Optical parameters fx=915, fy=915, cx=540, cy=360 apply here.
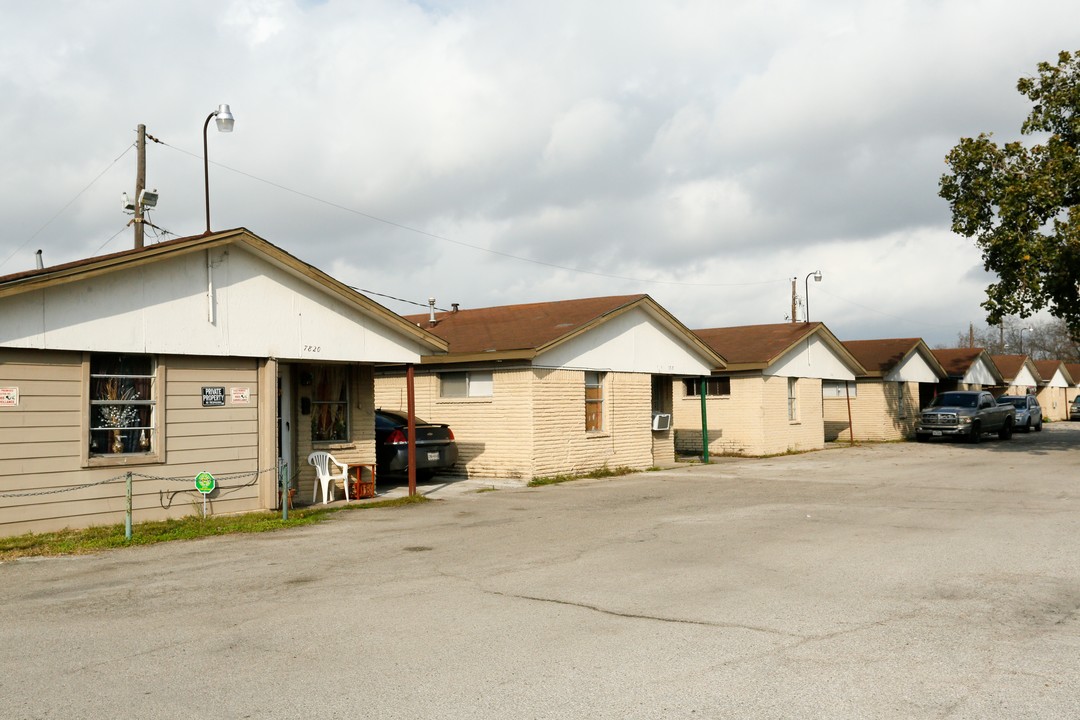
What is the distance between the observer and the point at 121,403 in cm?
1207

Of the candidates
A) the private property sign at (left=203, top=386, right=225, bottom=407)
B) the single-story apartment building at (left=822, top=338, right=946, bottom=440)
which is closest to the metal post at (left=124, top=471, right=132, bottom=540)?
the private property sign at (left=203, top=386, right=225, bottom=407)

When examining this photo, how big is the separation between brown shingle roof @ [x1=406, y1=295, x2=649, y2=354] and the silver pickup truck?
16100 mm

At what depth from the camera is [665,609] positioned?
7207mm

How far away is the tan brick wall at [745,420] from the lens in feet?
87.7

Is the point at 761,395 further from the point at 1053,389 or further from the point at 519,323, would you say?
the point at 1053,389

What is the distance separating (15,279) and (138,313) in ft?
5.42

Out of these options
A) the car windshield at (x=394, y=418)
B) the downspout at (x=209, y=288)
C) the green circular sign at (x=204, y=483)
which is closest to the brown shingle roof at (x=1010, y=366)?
the car windshield at (x=394, y=418)

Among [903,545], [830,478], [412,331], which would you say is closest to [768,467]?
[830,478]

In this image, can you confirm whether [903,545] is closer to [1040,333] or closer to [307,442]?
[307,442]

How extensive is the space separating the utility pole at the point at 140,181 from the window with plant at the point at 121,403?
8946mm

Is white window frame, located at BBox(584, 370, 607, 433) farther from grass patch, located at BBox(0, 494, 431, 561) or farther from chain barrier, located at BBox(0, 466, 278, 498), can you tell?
chain barrier, located at BBox(0, 466, 278, 498)

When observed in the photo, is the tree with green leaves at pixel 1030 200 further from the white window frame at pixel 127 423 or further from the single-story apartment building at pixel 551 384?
the white window frame at pixel 127 423

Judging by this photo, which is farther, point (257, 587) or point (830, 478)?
point (830, 478)

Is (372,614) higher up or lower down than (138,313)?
lower down
